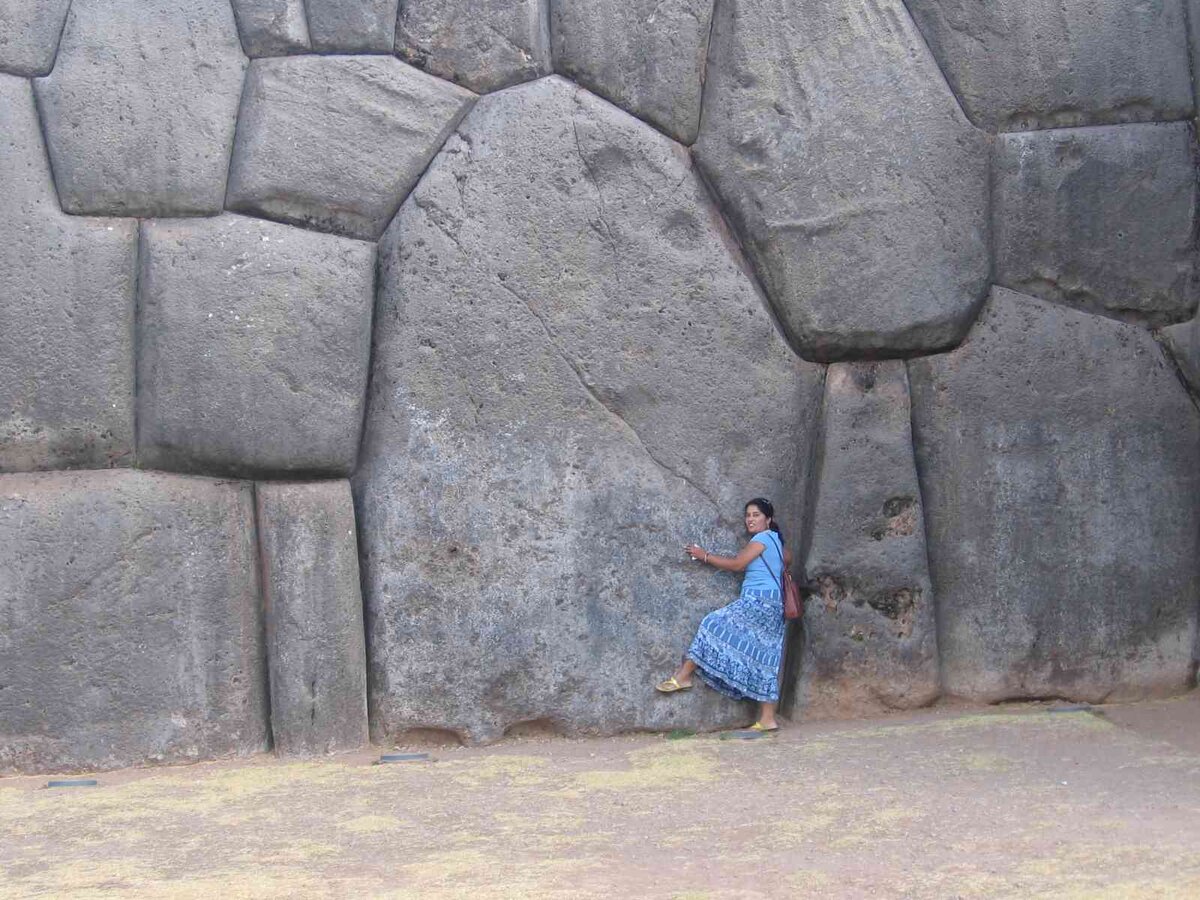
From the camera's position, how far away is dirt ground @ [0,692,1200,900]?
12.6 ft

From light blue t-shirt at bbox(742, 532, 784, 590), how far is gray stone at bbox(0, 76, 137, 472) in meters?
2.50

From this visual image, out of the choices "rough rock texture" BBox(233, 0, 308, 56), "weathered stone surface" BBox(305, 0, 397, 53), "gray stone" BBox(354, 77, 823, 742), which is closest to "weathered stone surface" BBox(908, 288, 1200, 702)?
"gray stone" BBox(354, 77, 823, 742)

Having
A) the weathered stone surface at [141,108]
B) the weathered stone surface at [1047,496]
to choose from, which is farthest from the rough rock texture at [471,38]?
the weathered stone surface at [1047,496]

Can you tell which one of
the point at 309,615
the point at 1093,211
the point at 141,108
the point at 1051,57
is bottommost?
the point at 309,615

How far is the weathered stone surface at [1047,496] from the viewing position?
18.7 feet

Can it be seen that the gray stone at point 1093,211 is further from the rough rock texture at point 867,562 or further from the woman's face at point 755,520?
the woman's face at point 755,520

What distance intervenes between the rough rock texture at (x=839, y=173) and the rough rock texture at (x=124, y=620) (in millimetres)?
2374

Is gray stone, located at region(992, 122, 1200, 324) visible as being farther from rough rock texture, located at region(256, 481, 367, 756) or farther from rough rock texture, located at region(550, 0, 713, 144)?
rough rock texture, located at region(256, 481, 367, 756)

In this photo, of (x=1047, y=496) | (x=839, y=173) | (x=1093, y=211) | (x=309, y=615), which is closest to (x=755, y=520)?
(x=1047, y=496)

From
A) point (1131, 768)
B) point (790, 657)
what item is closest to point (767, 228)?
point (790, 657)

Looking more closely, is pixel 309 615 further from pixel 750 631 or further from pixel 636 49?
pixel 636 49

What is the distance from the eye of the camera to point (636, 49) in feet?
18.4

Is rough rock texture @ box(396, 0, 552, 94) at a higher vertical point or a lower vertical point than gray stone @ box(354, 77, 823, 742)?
higher

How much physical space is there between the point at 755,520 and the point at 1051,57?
2251mm
